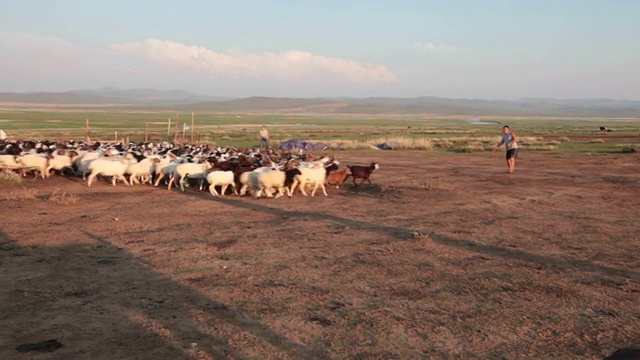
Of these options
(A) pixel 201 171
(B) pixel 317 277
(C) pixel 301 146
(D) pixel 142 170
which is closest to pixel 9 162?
(D) pixel 142 170

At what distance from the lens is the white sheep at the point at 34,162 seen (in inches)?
676

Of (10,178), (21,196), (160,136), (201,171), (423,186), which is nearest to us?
(21,196)

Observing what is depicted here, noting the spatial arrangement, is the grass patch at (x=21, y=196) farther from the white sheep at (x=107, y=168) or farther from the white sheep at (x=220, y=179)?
the white sheep at (x=220, y=179)

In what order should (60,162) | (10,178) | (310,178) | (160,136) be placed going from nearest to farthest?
(310,178) → (10,178) → (60,162) → (160,136)

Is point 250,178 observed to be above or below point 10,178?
above

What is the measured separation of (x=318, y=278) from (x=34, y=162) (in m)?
13.4

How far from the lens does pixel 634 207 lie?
13.2 metres

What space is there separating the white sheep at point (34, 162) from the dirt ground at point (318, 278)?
161 inches

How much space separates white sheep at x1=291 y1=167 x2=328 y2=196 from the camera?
1482 centimetres

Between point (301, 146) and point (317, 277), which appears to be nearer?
point (317, 277)

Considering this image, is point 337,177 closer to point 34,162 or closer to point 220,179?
point 220,179

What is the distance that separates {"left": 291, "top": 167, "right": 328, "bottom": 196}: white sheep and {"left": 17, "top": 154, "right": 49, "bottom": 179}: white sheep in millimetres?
8378

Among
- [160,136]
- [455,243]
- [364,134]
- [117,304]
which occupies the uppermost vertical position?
[455,243]

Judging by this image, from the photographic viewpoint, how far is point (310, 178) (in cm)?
1495
